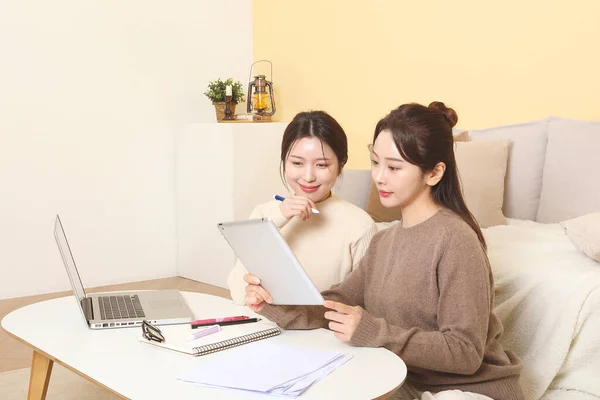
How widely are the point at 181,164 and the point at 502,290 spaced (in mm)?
2396

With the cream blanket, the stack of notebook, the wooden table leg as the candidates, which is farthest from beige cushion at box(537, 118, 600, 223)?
the wooden table leg

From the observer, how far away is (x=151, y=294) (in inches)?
77.9

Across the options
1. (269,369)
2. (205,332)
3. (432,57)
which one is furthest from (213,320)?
(432,57)

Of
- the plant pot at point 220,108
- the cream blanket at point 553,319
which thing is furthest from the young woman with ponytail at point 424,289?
the plant pot at point 220,108

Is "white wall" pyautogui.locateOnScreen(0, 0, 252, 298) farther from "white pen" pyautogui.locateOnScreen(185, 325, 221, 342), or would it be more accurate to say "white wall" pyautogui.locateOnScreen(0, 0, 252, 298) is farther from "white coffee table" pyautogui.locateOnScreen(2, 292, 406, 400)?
"white pen" pyautogui.locateOnScreen(185, 325, 221, 342)

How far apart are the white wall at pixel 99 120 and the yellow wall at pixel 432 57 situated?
0.43 meters

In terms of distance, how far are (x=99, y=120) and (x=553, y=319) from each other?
270cm

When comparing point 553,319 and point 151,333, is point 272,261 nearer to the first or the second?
point 151,333

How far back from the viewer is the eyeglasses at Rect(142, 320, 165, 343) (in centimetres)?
153

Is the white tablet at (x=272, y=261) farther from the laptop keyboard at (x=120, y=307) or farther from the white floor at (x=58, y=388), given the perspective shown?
the white floor at (x=58, y=388)

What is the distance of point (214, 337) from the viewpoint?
5.06 ft

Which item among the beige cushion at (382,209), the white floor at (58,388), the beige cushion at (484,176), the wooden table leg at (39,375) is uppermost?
the beige cushion at (484,176)

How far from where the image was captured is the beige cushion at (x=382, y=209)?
2982mm

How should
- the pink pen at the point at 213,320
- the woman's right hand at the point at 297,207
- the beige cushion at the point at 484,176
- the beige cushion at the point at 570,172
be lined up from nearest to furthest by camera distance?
1. the pink pen at the point at 213,320
2. the woman's right hand at the point at 297,207
3. the beige cushion at the point at 570,172
4. the beige cushion at the point at 484,176
